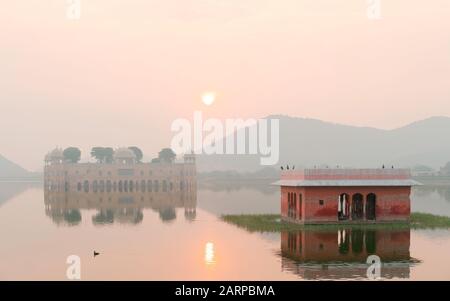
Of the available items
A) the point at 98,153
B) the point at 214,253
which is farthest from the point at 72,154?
the point at 214,253

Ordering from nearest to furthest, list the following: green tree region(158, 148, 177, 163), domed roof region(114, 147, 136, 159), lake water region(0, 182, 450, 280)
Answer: lake water region(0, 182, 450, 280)
domed roof region(114, 147, 136, 159)
green tree region(158, 148, 177, 163)

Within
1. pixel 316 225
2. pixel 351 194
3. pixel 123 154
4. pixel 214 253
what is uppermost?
pixel 123 154

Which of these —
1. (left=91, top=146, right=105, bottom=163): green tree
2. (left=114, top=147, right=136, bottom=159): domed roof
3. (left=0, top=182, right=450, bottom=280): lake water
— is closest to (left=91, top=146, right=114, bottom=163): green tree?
(left=91, top=146, right=105, bottom=163): green tree

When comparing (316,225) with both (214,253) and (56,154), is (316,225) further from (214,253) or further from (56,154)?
(56,154)

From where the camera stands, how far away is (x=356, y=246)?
118 feet

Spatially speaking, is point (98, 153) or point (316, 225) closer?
point (316, 225)

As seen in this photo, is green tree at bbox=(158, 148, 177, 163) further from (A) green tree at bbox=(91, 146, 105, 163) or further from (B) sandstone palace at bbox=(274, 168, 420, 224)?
(B) sandstone palace at bbox=(274, 168, 420, 224)

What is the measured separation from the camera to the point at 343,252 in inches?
1330

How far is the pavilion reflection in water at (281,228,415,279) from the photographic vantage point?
92.6 feet

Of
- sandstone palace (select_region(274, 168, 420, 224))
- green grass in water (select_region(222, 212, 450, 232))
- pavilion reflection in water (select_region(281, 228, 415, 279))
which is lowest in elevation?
green grass in water (select_region(222, 212, 450, 232))

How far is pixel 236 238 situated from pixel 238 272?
13.3 m
